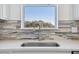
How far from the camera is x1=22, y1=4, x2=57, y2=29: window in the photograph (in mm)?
2879

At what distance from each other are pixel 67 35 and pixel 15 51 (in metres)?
1.26

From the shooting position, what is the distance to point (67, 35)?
290 centimetres

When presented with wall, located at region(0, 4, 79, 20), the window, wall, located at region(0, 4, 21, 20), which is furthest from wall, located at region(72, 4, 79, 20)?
wall, located at region(0, 4, 21, 20)

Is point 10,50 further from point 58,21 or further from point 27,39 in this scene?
point 58,21

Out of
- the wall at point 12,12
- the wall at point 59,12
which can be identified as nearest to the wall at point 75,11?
the wall at point 59,12

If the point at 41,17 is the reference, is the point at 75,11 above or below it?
above

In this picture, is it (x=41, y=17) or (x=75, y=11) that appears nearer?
(x=75, y=11)

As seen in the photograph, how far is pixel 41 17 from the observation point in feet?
9.48

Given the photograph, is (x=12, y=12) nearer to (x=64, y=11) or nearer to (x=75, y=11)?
(x=64, y=11)

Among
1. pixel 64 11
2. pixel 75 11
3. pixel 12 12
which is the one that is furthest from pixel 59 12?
pixel 12 12

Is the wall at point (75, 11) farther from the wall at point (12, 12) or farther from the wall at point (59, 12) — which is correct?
the wall at point (12, 12)

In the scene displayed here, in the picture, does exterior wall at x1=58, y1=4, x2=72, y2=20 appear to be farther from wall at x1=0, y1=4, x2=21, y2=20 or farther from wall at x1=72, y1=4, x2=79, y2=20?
wall at x1=0, y1=4, x2=21, y2=20
